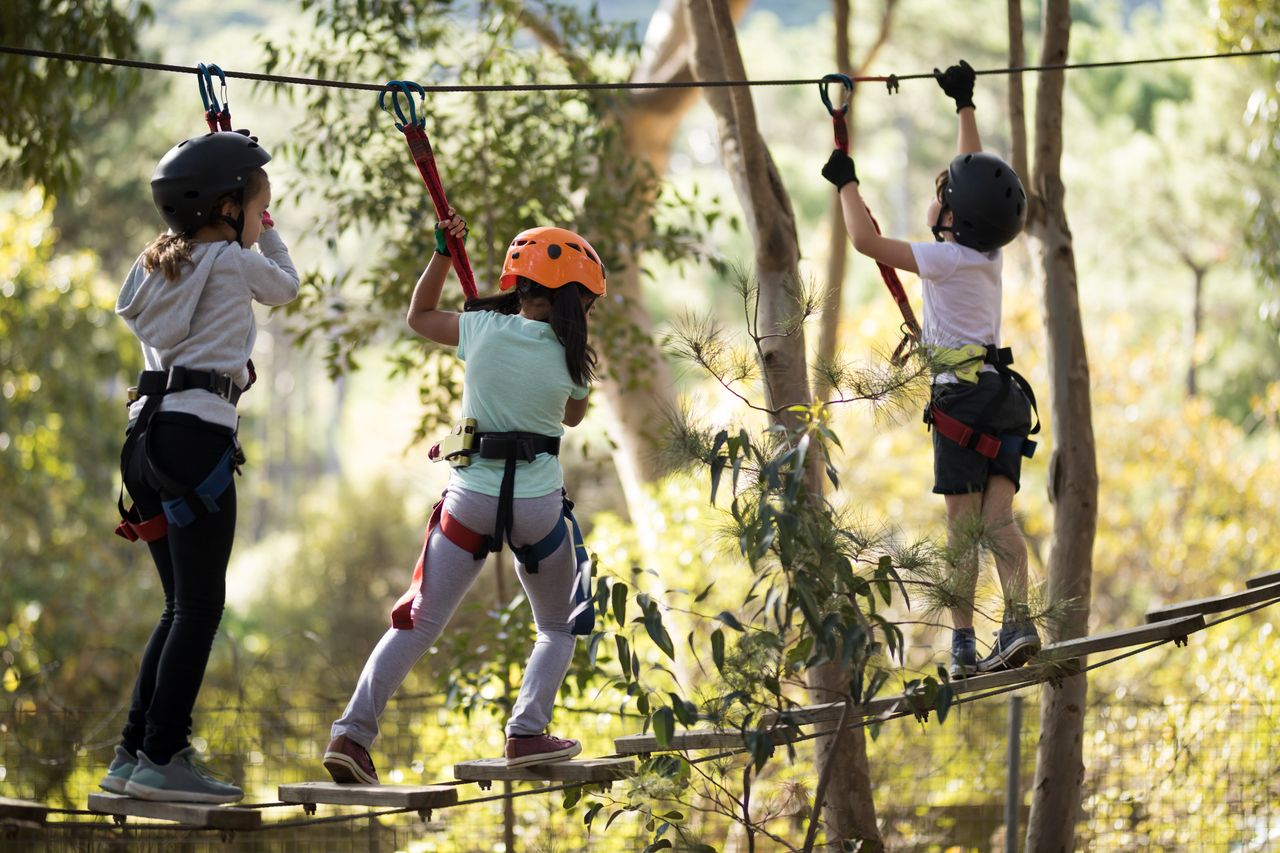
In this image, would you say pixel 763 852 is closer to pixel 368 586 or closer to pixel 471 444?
pixel 471 444

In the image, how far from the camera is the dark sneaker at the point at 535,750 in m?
3.48

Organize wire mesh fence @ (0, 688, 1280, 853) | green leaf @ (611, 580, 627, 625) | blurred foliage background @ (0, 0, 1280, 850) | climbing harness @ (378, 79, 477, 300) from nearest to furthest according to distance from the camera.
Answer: green leaf @ (611, 580, 627, 625) < climbing harness @ (378, 79, 477, 300) < wire mesh fence @ (0, 688, 1280, 853) < blurred foliage background @ (0, 0, 1280, 850)

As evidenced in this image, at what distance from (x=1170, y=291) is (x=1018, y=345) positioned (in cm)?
803

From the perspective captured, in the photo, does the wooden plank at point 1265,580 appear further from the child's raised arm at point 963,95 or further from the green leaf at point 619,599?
the green leaf at point 619,599

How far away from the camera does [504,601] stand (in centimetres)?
665

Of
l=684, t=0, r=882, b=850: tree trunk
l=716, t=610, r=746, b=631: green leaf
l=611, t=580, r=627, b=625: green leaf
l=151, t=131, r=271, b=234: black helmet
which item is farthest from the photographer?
l=684, t=0, r=882, b=850: tree trunk

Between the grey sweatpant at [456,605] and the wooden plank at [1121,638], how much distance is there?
1.32m

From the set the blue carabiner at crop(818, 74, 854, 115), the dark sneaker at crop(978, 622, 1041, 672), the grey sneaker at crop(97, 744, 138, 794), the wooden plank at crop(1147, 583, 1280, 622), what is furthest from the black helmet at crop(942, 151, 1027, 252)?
the grey sneaker at crop(97, 744, 138, 794)

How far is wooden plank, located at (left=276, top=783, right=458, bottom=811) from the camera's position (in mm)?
3242

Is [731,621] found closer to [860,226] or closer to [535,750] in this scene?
[535,750]

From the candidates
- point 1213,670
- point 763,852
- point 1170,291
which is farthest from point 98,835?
point 1170,291

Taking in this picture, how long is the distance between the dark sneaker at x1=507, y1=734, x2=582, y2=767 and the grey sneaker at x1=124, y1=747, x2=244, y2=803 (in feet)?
2.15

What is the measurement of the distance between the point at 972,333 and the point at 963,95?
2.51 ft

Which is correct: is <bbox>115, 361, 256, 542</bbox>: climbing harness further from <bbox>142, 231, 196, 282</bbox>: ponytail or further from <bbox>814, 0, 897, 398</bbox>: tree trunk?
<bbox>814, 0, 897, 398</bbox>: tree trunk
